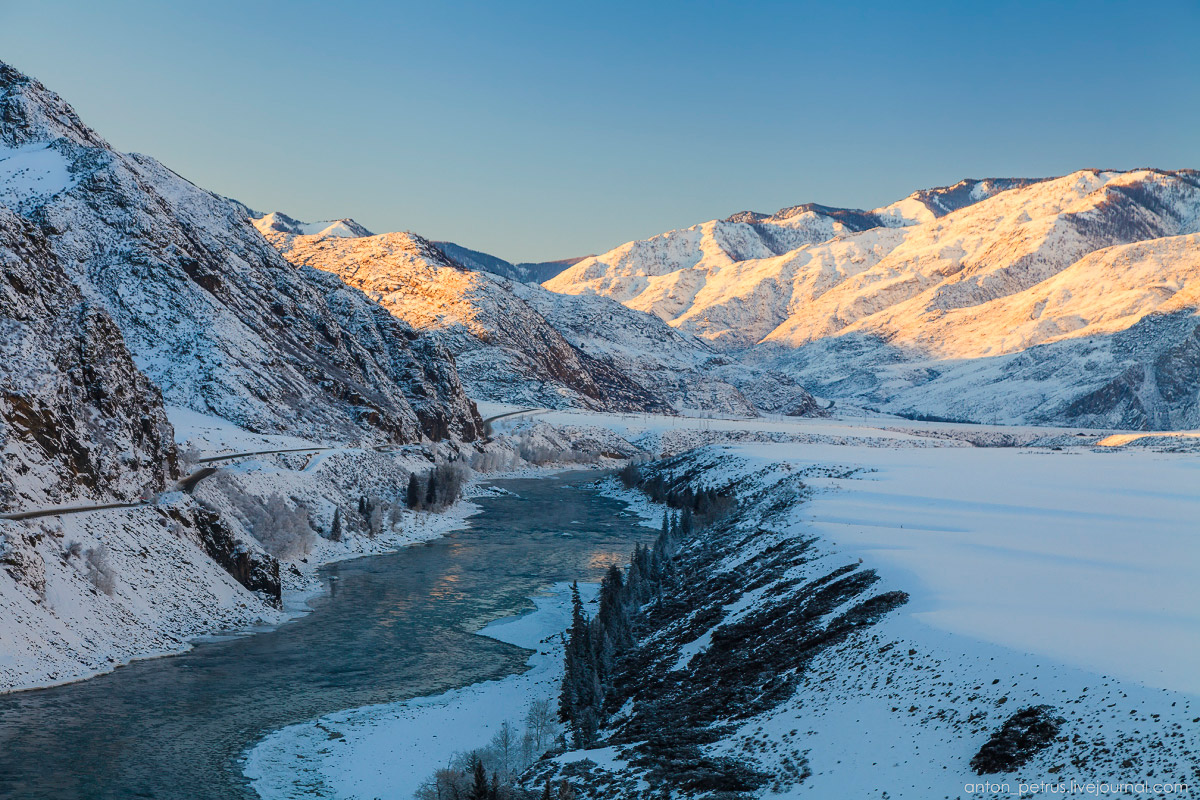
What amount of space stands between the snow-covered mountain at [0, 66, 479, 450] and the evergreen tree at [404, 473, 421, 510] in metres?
14.4

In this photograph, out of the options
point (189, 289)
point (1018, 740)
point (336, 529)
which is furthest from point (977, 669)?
point (189, 289)

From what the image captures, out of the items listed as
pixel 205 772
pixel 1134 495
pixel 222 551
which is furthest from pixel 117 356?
pixel 1134 495

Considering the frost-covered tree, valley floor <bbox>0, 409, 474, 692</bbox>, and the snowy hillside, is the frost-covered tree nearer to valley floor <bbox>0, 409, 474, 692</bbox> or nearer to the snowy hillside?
the snowy hillside

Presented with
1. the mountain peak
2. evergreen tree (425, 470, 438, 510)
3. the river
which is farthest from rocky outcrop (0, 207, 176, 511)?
the mountain peak

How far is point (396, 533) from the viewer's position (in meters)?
89.7

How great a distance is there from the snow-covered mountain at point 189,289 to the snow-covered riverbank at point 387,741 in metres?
65.4

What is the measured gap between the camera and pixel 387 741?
→ 3719cm

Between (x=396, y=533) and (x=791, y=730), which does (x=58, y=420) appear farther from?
(x=791, y=730)

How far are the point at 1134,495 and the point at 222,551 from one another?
65.9 m

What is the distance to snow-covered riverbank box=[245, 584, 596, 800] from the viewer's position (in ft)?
109

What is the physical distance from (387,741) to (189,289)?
8775cm

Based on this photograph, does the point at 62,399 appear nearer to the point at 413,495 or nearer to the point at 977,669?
the point at 413,495

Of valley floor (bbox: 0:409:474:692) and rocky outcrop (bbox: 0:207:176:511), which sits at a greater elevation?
rocky outcrop (bbox: 0:207:176:511)

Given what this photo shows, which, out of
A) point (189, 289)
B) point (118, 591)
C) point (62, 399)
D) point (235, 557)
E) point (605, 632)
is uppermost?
point (189, 289)
